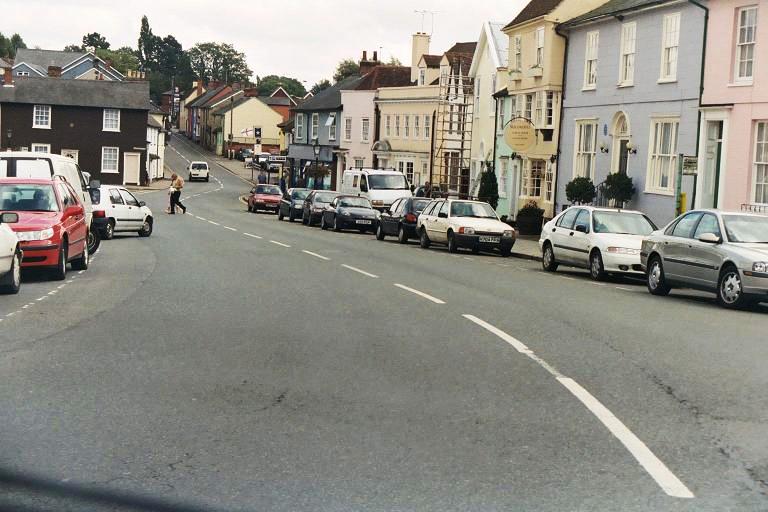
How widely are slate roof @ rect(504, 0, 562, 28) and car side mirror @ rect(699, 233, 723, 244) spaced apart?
85.1 ft

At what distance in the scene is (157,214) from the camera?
52.4 m

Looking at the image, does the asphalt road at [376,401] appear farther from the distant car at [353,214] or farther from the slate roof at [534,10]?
the slate roof at [534,10]

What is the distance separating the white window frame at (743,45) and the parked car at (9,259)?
19.3 metres

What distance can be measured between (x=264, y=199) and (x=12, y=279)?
4749 cm

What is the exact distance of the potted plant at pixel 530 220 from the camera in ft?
134

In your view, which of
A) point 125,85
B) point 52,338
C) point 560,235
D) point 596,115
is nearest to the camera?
point 52,338

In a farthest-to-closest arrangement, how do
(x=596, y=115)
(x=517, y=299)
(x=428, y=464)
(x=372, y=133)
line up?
(x=372, y=133), (x=596, y=115), (x=517, y=299), (x=428, y=464)

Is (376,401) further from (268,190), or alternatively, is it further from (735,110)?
(268,190)

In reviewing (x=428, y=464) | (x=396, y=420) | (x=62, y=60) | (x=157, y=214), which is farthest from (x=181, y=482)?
(x=62, y=60)

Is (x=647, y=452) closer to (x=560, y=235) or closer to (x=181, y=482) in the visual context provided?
(x=181, y=482)

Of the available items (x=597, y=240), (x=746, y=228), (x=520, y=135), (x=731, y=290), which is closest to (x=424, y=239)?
(x=520, y=135)

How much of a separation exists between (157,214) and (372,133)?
1061 inches

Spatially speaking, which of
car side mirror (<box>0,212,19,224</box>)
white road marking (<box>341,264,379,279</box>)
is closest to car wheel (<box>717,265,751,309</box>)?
white road marking (<box>341,264,379,279</box>)

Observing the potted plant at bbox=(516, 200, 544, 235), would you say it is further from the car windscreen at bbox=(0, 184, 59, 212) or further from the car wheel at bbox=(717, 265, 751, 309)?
the car windscreen at bbox=(0, 184, 59, 212)
